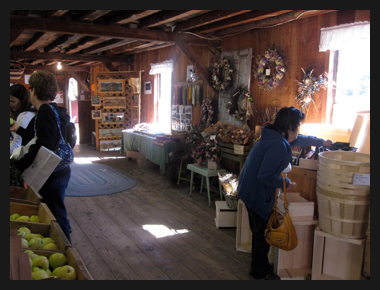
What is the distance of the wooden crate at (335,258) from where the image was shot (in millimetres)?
2742

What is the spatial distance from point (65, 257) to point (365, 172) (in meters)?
2.14

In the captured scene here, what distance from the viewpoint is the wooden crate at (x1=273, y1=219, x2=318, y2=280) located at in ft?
9.87

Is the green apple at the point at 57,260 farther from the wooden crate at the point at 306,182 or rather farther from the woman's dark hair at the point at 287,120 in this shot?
the wooden crate at the point at 306,182

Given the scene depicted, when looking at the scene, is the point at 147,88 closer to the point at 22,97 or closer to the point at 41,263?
the point at 22,97

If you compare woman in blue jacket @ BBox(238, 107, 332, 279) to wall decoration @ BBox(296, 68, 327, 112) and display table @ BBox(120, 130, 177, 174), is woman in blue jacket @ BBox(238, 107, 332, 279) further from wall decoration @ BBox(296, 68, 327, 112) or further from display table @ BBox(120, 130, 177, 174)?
display table @ BBox(120, 130, 177, 174)

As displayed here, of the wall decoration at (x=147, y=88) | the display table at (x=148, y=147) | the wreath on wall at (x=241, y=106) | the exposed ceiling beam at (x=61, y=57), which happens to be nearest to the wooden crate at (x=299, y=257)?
the wreath on wall at (x=241, y=106)

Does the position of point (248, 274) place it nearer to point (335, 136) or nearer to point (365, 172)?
point (365, 172)

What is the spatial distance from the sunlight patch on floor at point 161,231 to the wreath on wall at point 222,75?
9.73ft

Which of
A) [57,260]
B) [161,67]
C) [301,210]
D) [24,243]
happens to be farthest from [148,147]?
[57,260]

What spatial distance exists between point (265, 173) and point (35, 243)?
1.73 meters

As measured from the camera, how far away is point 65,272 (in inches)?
59.9

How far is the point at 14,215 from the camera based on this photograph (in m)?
2.18

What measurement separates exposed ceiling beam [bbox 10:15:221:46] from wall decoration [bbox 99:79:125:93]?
410 centimetres

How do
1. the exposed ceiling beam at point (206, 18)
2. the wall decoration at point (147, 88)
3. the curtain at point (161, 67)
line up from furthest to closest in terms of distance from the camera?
the wall decoration at point (147, 88) < the curtain at point (161, 67) < the exposed ceiling beam at point (206, 18)
